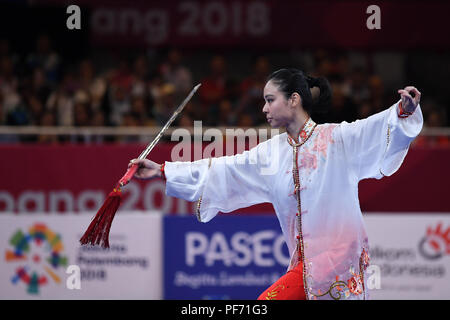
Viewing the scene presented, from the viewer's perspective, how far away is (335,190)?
4012 millimetres

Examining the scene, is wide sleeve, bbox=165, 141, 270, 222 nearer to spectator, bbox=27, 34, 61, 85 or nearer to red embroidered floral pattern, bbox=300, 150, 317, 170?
red embroidered floral pattern, bbox=300, 150, 317, 170

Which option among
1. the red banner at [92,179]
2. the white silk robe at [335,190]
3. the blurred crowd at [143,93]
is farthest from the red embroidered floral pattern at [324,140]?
the blurred crowd at [143,93]

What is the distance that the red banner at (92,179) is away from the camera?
8.86m

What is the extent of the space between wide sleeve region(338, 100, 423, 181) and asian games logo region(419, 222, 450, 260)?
390 centimetres

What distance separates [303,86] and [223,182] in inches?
29.4

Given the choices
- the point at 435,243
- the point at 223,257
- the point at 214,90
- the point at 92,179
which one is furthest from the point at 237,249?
the point at 214,90

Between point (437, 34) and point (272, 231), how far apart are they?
16.7 feet

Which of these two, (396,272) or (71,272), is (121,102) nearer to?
(71,272)

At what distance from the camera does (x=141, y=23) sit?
10898 mm

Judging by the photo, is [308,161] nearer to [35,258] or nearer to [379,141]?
[379,141]

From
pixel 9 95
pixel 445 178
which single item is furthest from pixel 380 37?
pixel 9 95

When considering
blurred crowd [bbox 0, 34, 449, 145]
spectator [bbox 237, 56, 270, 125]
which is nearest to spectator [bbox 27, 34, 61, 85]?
blurred crowd [bbox 0, 34, 449, 145]

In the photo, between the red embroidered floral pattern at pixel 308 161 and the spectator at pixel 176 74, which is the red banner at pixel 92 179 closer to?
the spectator at pixel 176 74

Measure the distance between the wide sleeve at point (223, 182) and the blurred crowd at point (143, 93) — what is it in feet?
15.7
